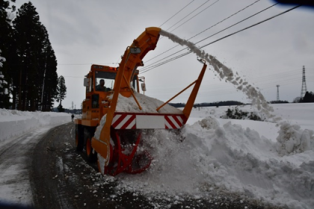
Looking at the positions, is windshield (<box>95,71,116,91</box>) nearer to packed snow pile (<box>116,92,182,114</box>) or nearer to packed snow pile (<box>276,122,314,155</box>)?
packed snow pile (<box>116,92,182,114</box>)

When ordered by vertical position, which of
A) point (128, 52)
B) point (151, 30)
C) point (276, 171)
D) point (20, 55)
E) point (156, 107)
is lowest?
point (276, 171)

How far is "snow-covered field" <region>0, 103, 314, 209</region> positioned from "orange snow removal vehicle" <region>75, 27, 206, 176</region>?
1.18 feet

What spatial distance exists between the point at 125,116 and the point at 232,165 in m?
2.52

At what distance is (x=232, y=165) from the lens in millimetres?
4484

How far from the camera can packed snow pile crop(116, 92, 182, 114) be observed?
5.32 m

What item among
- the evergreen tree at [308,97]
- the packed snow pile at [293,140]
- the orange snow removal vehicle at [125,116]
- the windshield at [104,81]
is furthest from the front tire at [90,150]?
the evergreen tree at [308,97]

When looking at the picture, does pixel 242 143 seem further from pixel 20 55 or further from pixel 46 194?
pixel 20 55

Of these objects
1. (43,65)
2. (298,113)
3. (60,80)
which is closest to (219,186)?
(298,113)

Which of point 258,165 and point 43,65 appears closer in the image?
point 258,165

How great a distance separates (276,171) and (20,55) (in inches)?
1242

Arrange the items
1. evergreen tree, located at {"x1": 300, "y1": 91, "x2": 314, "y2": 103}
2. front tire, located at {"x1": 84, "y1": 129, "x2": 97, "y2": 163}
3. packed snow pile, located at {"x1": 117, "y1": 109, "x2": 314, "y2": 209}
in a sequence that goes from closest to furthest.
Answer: packed snow pile, located at {"x1": 117, "y1": 109, "x2": 314, "y2": 209}
front tire, located at {"x1": 84, "y1": 129, "x2": 97, "y2": 163}
evergreen tree, located at {"x1": 300, "y1": 91, "x2": 314, "y2": 103}

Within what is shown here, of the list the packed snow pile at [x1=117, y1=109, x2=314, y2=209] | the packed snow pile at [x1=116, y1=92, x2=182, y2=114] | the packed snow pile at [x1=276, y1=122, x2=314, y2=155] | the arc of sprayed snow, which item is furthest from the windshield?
the packed snow pile at [x1=276, y1=122, x2=314, y2=155]

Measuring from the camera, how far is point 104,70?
7.12m

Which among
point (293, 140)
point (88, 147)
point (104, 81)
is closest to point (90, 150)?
point (88, 147)
